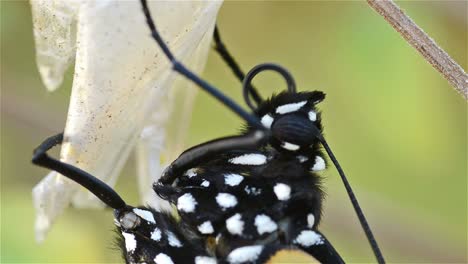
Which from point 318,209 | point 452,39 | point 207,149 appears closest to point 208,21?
point 207,149

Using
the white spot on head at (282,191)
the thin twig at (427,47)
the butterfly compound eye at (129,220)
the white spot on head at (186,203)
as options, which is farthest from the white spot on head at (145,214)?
the thin twig at (427,47)

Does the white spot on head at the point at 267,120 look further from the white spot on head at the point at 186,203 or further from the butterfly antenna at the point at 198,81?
the white spot on head at the point at 186,203

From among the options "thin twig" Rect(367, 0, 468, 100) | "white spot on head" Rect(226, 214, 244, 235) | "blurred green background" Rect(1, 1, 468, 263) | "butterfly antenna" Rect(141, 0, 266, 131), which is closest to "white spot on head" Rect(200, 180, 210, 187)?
"white spot on head" Rect(226, 214, 244, 235)

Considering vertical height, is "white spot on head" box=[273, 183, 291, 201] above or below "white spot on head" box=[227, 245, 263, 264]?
above

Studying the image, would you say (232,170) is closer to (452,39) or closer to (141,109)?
(141,109)

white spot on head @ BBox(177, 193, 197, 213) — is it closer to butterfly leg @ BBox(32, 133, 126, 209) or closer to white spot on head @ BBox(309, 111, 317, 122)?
butterfly leg @ BBox(32, 133, 126, 209)

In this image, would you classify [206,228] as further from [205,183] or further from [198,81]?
[198,81]
